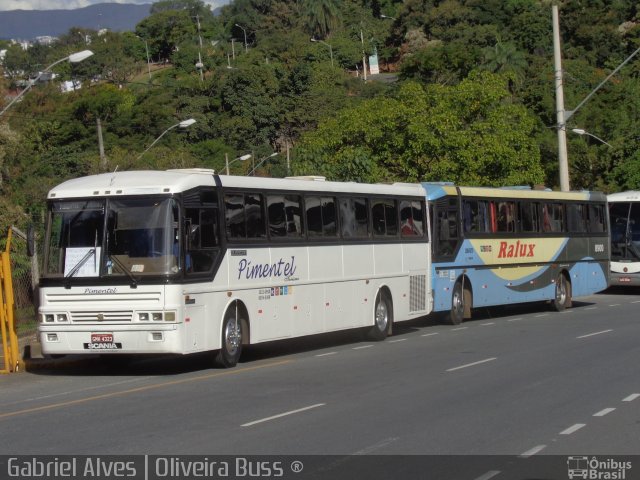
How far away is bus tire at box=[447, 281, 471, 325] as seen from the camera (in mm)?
27141

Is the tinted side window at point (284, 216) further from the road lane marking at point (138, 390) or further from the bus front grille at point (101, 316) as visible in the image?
the bus front grille at point (101, 316)

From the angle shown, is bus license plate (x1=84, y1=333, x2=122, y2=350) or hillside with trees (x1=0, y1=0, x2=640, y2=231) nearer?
bus license plate (x1=84, y1=333, x2=122, y2=350)

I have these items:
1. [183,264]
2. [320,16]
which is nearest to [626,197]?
[183,264]

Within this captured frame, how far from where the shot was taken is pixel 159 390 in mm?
15219

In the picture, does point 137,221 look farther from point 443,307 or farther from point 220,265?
point 443,307

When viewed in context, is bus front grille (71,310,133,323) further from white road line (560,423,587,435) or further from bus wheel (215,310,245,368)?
white road line (560,423,587,435)

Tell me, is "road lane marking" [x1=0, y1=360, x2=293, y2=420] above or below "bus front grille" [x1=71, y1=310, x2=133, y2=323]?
below

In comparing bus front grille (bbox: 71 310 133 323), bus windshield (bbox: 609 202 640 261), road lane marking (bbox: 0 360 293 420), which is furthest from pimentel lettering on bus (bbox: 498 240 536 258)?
bus front grille (bbox: 71 310 133 323)

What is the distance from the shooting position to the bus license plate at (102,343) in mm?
16641

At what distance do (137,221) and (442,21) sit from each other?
353 ft

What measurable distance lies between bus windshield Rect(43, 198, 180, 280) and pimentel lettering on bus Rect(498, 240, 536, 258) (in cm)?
1407

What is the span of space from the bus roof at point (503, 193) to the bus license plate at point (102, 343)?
11092 mm
